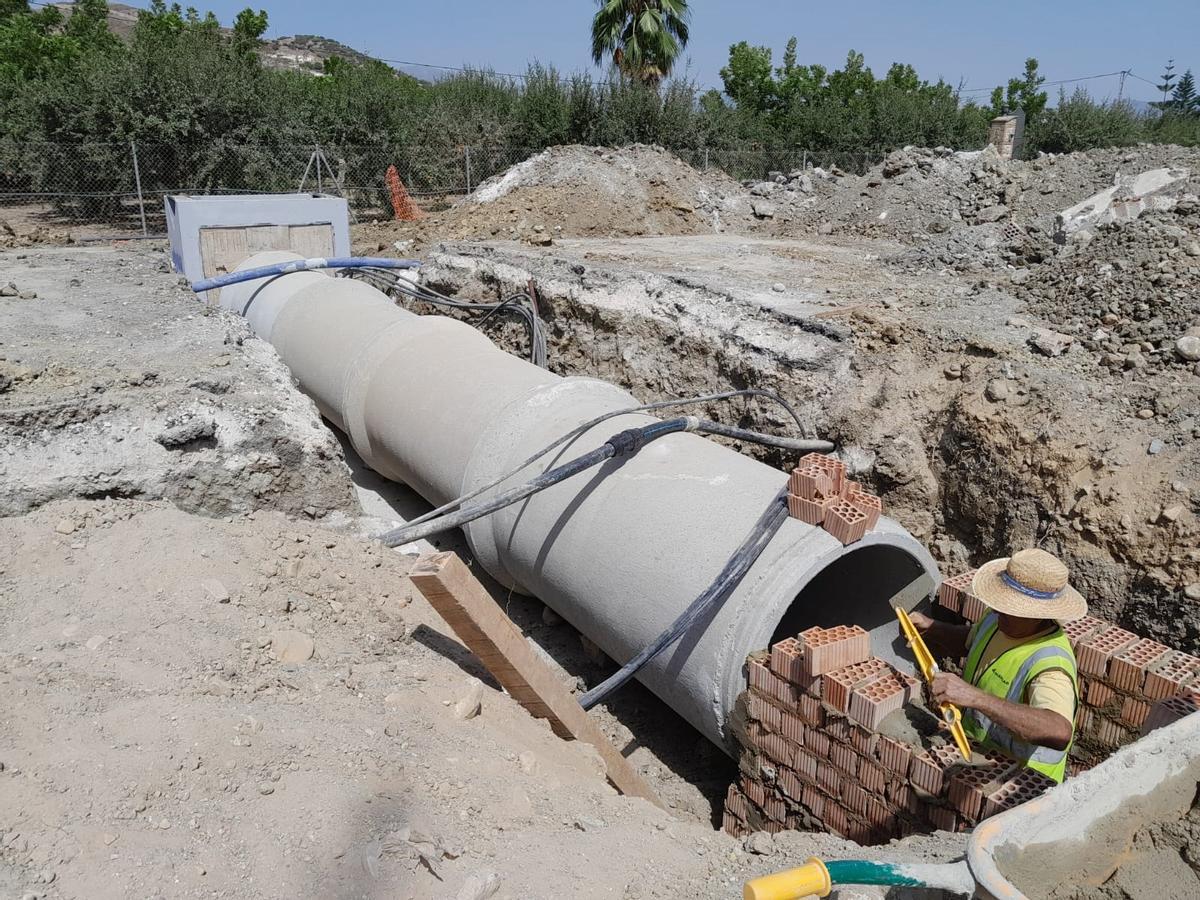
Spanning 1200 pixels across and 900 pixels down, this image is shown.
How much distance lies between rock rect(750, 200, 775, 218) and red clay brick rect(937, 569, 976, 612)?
12569mm

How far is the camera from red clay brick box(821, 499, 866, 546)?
405cm

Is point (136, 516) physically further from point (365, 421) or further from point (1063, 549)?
point (1063, 549)

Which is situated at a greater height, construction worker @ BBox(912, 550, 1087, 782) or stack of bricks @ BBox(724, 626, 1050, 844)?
construction worker @ BBox(912, 550, 1087, 782)

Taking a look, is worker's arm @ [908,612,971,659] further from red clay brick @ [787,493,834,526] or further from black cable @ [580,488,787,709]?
black cable @ [580,488,787,709]

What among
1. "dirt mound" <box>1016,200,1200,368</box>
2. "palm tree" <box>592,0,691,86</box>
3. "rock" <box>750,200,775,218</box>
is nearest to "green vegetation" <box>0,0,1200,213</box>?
"palm tree" <box>592,0,691,86</box>

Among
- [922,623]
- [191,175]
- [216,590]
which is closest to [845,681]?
[922,623]

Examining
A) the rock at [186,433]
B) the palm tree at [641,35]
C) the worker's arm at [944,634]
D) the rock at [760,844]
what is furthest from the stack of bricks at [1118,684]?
the palm tree at [641,35]

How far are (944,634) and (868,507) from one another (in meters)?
0.67

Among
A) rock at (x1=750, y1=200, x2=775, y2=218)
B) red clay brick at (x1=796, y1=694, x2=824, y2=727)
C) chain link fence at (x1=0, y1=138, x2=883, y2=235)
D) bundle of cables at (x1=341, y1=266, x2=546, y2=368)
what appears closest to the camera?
red clay brick at (x1=796, y1=694, x2=824, y2=727)

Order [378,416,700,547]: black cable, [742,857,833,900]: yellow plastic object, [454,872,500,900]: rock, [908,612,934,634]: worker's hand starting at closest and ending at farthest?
1. [742,857,833,900]: yellow plastic object
2. [454,872,500,900]: rock
3. [908,612,934,634]: worker's hand
4. [378,416,700,547]: black cable

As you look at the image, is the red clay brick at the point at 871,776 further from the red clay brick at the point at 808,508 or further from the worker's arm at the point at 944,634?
the red clay brick at the point at 808,508

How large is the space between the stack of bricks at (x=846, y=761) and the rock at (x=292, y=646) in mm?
2044

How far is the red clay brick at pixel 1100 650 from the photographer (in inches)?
140

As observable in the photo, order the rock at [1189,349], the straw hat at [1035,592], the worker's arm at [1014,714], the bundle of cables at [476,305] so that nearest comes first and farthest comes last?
the worker's arm at [1014,714]
the straw hat at [1035,592]
the rock at [1189,349]
the bundle of cables at [476,305]
